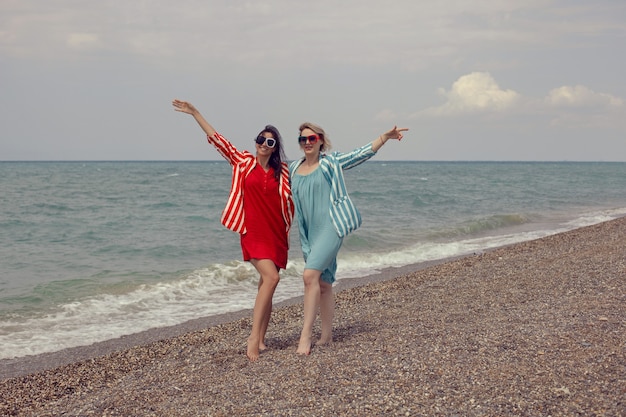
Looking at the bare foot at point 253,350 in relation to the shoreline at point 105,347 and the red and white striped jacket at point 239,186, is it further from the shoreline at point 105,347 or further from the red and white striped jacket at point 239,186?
the shoreline at point 105,347

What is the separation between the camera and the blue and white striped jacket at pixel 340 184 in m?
5.46

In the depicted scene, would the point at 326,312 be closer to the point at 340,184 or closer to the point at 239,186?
the point at 340,184

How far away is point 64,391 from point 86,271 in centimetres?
757

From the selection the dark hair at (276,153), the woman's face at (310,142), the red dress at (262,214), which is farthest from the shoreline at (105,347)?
the woman's face at (310,142)

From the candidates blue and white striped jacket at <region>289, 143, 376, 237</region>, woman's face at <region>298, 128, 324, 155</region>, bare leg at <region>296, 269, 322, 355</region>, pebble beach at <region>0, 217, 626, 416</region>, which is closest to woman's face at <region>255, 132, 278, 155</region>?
woman's face at <region>298, 128, 324, 155</region>

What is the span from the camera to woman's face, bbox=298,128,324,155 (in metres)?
5.47

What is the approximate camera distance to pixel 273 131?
18.1ft

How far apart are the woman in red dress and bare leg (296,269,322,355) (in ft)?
0.96

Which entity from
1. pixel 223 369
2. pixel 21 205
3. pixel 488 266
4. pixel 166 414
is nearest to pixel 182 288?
pixel 488 266

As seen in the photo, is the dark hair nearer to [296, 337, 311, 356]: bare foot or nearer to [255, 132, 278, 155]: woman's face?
[255, 132, 278, 155]: woman's face

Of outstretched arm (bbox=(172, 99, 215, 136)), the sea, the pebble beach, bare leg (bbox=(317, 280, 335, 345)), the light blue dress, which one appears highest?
outstretched arm (bbox=(172, 99, 215, 136))

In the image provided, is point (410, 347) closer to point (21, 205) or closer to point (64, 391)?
point (64, 391)

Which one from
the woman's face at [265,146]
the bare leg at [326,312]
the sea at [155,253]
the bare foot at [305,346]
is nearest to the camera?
the woman's face at [265,146]

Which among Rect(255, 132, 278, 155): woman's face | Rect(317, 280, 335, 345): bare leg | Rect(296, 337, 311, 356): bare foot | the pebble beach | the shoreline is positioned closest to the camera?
the pebble beach
